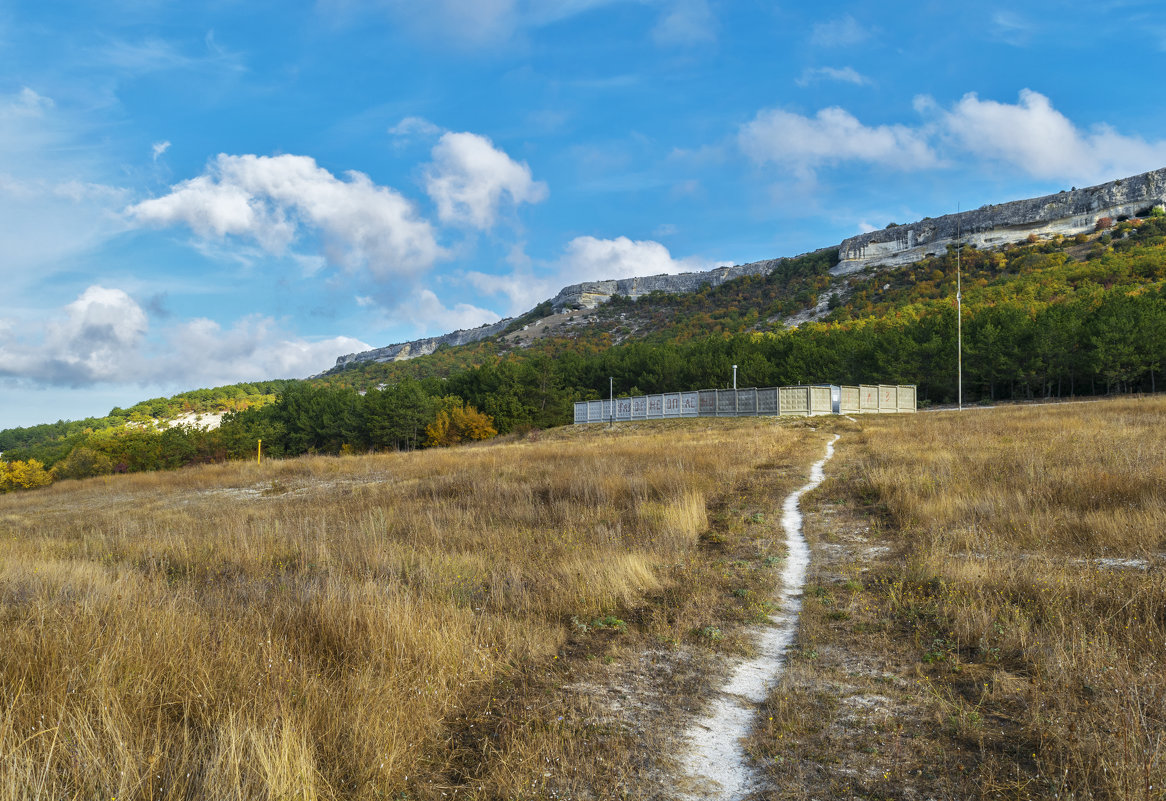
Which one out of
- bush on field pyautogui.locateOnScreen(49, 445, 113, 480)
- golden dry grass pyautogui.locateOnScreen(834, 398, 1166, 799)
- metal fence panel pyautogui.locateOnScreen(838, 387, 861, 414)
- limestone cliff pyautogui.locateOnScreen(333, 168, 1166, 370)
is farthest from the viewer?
limestone cliff pyautogui.locateOnScreen(333, 168, 1166, 370)

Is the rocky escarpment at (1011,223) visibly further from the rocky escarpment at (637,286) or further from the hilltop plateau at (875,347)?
the rocky escarpment at (637,286)

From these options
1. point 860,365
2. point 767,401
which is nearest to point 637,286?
point 860,365

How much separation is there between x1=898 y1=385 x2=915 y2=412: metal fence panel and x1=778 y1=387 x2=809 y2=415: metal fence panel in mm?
11102

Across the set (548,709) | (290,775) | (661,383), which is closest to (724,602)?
(548,709)

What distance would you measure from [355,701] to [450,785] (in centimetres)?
77

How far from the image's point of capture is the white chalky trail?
10.8 feet

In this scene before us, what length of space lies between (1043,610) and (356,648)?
567cm

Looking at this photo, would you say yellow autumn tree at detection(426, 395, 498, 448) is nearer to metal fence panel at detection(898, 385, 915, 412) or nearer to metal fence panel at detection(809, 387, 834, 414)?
metal fence panel at detection(809, 387, 834, 414)

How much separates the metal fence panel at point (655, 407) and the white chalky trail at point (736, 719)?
4231 centimetres

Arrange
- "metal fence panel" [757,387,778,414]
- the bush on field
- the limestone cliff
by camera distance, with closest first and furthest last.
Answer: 1. "metal fence panel" [757,387,778,414]
2. the bush on field
3. the limestone cliff

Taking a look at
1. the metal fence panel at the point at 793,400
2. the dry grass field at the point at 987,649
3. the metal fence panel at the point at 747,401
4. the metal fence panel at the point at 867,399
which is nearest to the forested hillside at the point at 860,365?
the metal fence panel at the point at 867,399

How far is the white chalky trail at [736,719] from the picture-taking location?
3289 mm

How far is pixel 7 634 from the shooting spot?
377 centimetres

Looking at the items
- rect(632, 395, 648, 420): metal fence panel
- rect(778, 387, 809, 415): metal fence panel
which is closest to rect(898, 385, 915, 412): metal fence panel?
rect(778, 387, 809, 415): metal fence panel
